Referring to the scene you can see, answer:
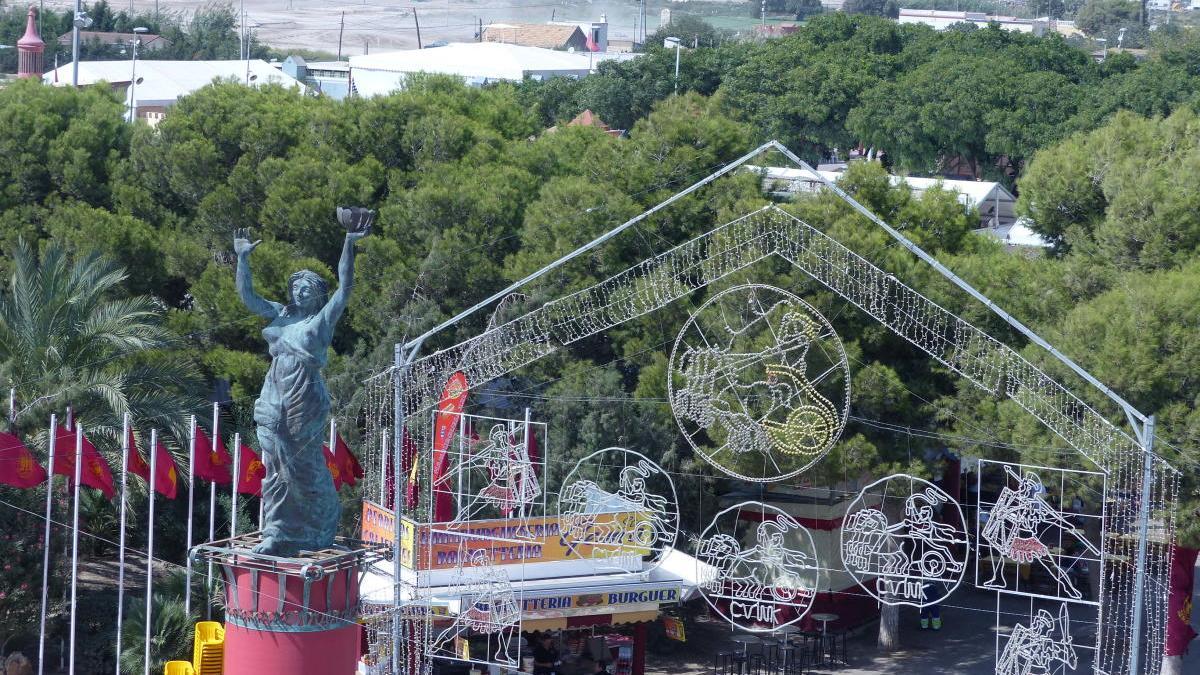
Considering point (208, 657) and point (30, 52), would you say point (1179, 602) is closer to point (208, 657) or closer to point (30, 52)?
point (208, 657)

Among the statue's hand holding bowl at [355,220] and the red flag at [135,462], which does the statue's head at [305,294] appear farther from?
the red flag at [135,462]

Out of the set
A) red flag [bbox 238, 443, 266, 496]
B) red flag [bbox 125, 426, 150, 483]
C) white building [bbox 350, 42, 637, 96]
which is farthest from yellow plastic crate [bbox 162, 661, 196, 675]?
white building [bbox 350, 42, 637, 96]

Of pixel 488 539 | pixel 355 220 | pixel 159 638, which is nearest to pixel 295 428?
pixel 355 220

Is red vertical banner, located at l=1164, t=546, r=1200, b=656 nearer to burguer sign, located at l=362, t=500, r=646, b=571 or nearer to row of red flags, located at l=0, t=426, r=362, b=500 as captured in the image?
burguer sign, located at l=362, t=500, r=646, b=571

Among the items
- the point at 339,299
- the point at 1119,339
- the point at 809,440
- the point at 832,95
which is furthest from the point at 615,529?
the point at 832,95

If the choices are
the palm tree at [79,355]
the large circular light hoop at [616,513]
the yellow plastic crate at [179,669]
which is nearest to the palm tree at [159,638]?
the yellow plastic crate at [179,669]
